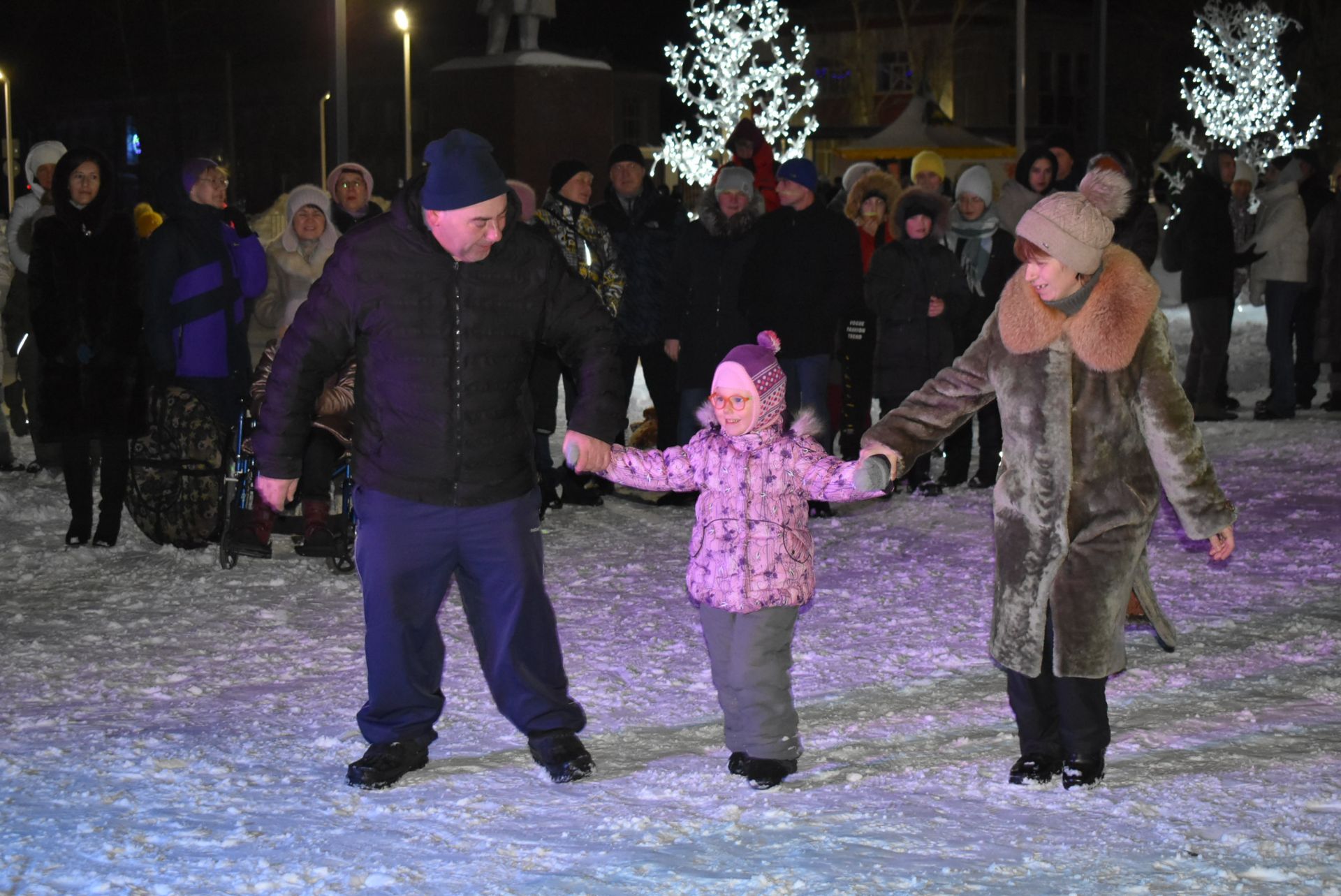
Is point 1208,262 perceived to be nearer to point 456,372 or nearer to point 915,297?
point 915,297

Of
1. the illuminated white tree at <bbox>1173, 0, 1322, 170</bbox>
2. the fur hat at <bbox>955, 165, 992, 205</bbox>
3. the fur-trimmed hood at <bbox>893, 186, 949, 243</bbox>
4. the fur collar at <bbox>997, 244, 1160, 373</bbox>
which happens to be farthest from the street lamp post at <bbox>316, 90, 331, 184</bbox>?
the fur collar at <bbox>997, 244, 1160, 373</bbox>

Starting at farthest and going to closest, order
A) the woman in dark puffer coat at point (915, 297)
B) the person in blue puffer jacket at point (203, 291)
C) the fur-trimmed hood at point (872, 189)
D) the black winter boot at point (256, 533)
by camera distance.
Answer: the fur-trimmed hood at point (872, 189), the woman in dark puffer coat at point (915, 297), the person in blue puffer jacket at point (203, 291), the black winter boot at point (256, 533)

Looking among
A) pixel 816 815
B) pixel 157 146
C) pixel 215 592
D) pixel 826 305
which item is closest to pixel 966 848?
pixel 816 815

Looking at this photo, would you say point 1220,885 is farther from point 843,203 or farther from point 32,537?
point 843,203

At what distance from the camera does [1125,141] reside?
208 ft

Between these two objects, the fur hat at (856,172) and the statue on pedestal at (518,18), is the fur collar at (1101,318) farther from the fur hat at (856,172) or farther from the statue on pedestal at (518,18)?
the statue on pedestal at (518,18)

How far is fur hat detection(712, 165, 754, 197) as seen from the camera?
1025 cm

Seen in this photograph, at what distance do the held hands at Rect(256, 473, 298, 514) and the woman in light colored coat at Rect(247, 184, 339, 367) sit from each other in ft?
15.2

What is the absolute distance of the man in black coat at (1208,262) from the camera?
1430cm

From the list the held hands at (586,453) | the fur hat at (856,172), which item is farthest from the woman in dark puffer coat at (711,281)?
the held hands at (586,453)

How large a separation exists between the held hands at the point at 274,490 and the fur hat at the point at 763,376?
53.6 inches

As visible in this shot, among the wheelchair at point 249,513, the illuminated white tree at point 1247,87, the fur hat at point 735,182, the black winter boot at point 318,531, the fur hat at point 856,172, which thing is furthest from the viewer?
the illuminated white tree at point 1247,87

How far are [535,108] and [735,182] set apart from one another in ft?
16.0

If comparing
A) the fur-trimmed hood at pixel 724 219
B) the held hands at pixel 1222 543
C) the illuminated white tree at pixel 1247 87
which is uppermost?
the illuminated white tree at pixel 1247 87
